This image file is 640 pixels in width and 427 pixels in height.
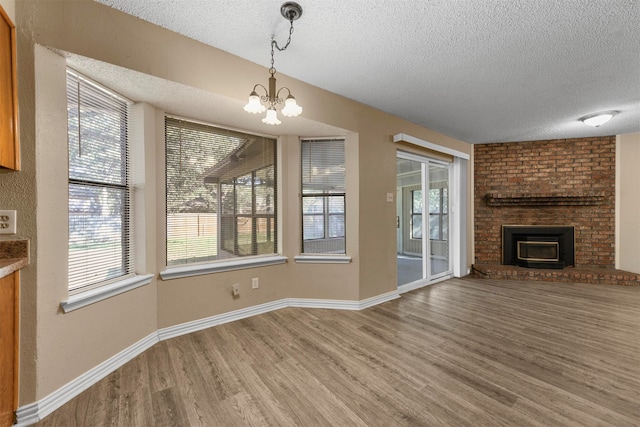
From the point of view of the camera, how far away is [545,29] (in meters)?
1.88

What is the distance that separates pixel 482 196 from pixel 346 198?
10.6 feet

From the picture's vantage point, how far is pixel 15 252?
4.82 feet

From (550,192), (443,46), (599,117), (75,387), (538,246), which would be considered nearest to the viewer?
(75,387)

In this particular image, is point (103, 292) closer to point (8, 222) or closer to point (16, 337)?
point (16, 337)

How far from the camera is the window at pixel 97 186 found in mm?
1842

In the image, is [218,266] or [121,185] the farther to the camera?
[218,266]

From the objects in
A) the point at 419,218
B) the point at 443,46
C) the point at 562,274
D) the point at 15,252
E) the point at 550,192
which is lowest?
the point at 562,274

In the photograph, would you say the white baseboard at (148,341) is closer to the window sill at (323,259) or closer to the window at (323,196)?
the window sill at (323,259)

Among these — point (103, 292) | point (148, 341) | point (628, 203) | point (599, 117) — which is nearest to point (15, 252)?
point (103, 292)

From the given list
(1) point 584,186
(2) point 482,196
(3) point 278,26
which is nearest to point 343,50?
(3) point 278,26

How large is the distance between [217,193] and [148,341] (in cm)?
143

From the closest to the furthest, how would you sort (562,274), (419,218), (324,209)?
1. (324,209)
2. (419,218)
3. (562,274)

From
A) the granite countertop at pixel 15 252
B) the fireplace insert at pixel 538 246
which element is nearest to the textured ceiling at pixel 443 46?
the granite countertop at pixel 15 252

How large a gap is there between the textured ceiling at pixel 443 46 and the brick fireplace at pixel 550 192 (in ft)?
5.23
